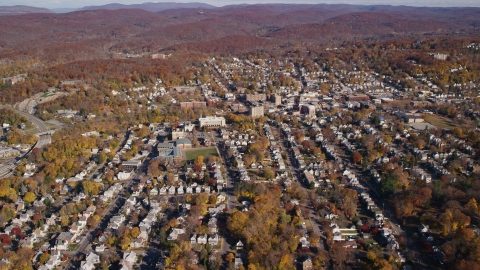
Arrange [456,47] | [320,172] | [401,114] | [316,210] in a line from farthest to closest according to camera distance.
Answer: [456,47] → [401,114] → [320,172] → [316,210]

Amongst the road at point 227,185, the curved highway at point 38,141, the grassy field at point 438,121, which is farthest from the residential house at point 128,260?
the grassy field at point 438,121

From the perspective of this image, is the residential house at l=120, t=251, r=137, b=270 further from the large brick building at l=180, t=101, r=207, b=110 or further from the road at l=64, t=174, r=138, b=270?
the large brick building at l=180, t=101, r=207, b=110

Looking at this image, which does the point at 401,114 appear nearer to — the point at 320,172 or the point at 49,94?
the point at 320,172

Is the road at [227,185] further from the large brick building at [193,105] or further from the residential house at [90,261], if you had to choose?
the large brick building at [193,105]

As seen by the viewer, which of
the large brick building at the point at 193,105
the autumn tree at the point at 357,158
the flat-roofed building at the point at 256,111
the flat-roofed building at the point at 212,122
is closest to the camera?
the autumn tree at the point at 357,158

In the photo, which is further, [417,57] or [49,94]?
[417,57]

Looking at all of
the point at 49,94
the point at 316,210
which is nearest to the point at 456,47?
the point at 316,210

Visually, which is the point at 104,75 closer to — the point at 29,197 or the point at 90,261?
the point at 29,197

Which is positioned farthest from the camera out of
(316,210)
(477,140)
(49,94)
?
(49,94)

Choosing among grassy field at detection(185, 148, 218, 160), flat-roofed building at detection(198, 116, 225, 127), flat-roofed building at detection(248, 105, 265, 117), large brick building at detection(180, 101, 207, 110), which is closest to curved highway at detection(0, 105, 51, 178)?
grassy field at detection(185, 148, 218, 160)
